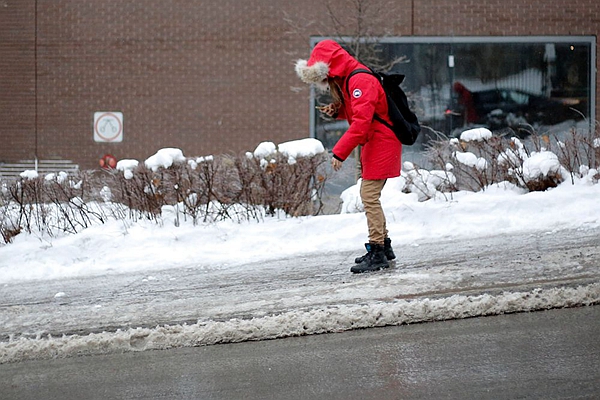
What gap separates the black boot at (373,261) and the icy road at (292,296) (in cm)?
12

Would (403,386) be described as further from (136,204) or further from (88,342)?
(136,204)

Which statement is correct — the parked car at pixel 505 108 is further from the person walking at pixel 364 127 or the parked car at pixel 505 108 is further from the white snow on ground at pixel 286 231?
→ the person walking at pixel 364 127

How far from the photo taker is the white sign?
65.9ft

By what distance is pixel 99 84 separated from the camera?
20031mm

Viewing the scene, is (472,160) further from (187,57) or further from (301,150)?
(187,57)

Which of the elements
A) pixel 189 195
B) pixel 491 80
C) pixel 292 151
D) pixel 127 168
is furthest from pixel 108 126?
pixel 292 151

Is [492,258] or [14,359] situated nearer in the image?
[14,359]

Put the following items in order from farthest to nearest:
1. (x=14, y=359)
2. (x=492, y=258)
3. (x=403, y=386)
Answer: (x=492, y=258) → (x=14, y=359) → (x=403, y=386)

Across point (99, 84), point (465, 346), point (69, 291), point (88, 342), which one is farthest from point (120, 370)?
point (99, 84)

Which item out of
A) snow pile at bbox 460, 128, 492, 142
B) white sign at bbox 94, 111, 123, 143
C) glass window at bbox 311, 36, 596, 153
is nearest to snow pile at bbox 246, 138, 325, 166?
snow pile at bbox 460, 128, 492, 142

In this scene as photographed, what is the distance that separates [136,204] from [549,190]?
15.4ft

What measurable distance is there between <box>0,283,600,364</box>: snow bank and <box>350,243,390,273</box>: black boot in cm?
118

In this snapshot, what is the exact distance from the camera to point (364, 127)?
700cm

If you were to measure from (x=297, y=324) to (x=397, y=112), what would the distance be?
7.46 feet
